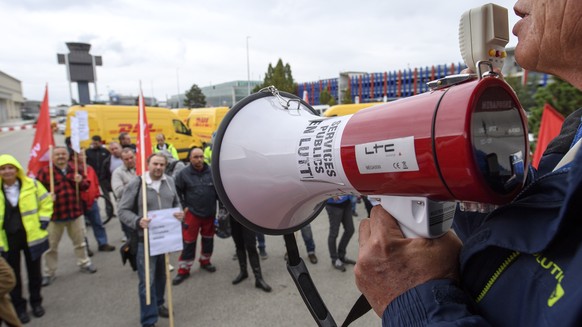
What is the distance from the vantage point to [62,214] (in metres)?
4.42

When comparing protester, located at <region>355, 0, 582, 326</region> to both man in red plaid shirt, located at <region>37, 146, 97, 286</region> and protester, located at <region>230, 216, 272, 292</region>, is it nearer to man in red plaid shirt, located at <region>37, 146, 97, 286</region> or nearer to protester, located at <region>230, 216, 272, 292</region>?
protester, located at <region>230, 216, 272, 292</region>

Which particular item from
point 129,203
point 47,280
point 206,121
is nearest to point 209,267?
point 129,203

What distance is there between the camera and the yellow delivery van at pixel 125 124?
1063 centimetres

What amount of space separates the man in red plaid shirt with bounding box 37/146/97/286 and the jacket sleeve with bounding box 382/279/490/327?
4.84 meters

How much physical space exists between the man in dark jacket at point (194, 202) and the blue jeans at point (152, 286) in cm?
73

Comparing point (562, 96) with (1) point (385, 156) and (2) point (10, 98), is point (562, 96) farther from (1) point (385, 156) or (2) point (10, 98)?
(2) point (10, 98)

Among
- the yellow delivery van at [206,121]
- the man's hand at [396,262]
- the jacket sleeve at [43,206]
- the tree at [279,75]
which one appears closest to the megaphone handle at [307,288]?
the man's hand at [396,262]

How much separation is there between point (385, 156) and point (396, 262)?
9.2 inches

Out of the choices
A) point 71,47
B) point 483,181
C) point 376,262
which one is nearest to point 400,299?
point 376,262

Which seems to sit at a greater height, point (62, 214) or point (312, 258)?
point (62, 214)

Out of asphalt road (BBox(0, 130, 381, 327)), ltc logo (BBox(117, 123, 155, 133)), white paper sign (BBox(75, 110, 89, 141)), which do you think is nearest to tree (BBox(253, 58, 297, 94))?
ltc logo (BBox(117, 123, 155, 133))

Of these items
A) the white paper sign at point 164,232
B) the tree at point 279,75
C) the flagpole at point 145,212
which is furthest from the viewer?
the tree at point 279,75

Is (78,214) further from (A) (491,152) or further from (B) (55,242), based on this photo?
(A) (491,152)

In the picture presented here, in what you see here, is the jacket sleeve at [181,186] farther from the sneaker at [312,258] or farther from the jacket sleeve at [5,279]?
the jacket sleeve at [5,279]
